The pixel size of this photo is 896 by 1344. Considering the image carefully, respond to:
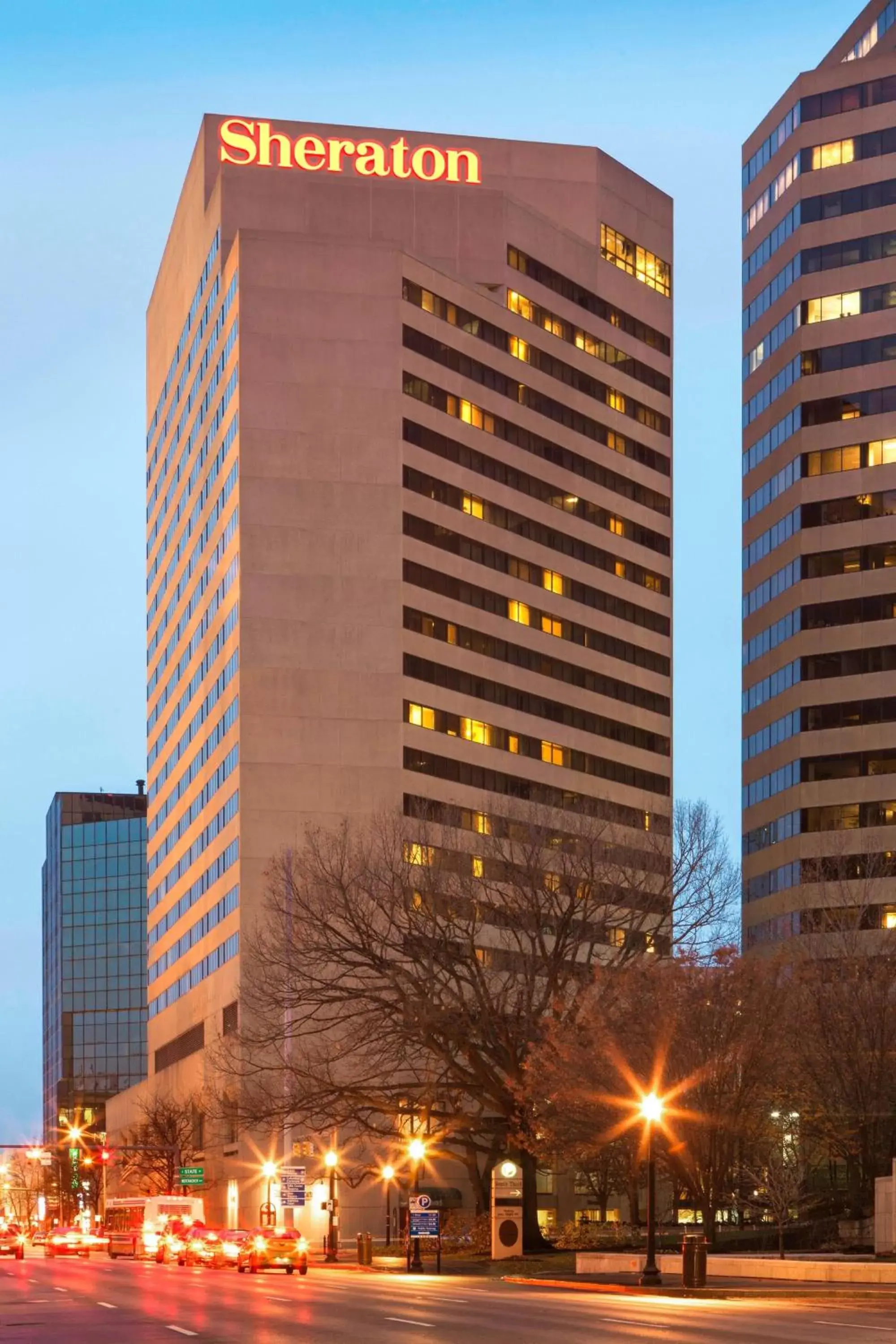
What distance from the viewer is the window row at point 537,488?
135 metres

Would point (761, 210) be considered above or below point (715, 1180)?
above

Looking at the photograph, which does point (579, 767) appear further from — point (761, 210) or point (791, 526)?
point (761, 210)

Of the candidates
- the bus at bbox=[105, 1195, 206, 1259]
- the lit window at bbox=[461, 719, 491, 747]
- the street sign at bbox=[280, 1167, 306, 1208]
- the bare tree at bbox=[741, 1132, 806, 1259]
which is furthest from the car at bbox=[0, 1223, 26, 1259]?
the lit window at bbox=[461, 719, 491, 747]

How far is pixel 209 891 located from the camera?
14112 cm

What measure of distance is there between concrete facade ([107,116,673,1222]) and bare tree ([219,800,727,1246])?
30.3 metres

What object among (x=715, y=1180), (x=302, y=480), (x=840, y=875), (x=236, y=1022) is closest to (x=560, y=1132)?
(x=715, y=1180)

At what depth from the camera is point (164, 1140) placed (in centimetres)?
14850

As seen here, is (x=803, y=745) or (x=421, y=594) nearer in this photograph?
(x=421, y=594)

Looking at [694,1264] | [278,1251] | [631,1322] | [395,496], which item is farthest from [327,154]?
[631,1322]

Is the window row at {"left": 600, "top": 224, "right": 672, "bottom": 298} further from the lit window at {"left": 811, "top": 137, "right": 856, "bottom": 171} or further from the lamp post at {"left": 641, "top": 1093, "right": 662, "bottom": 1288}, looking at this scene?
the lamp post at {"left": 641, "top": 1093, "right": 662, "bottom": 1288}

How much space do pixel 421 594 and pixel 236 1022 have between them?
1158 inches

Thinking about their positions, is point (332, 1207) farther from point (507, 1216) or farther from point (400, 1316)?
point (400, 1316)

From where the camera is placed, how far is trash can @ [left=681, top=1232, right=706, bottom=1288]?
49812 millimetres

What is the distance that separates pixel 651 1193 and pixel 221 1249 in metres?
35.7
